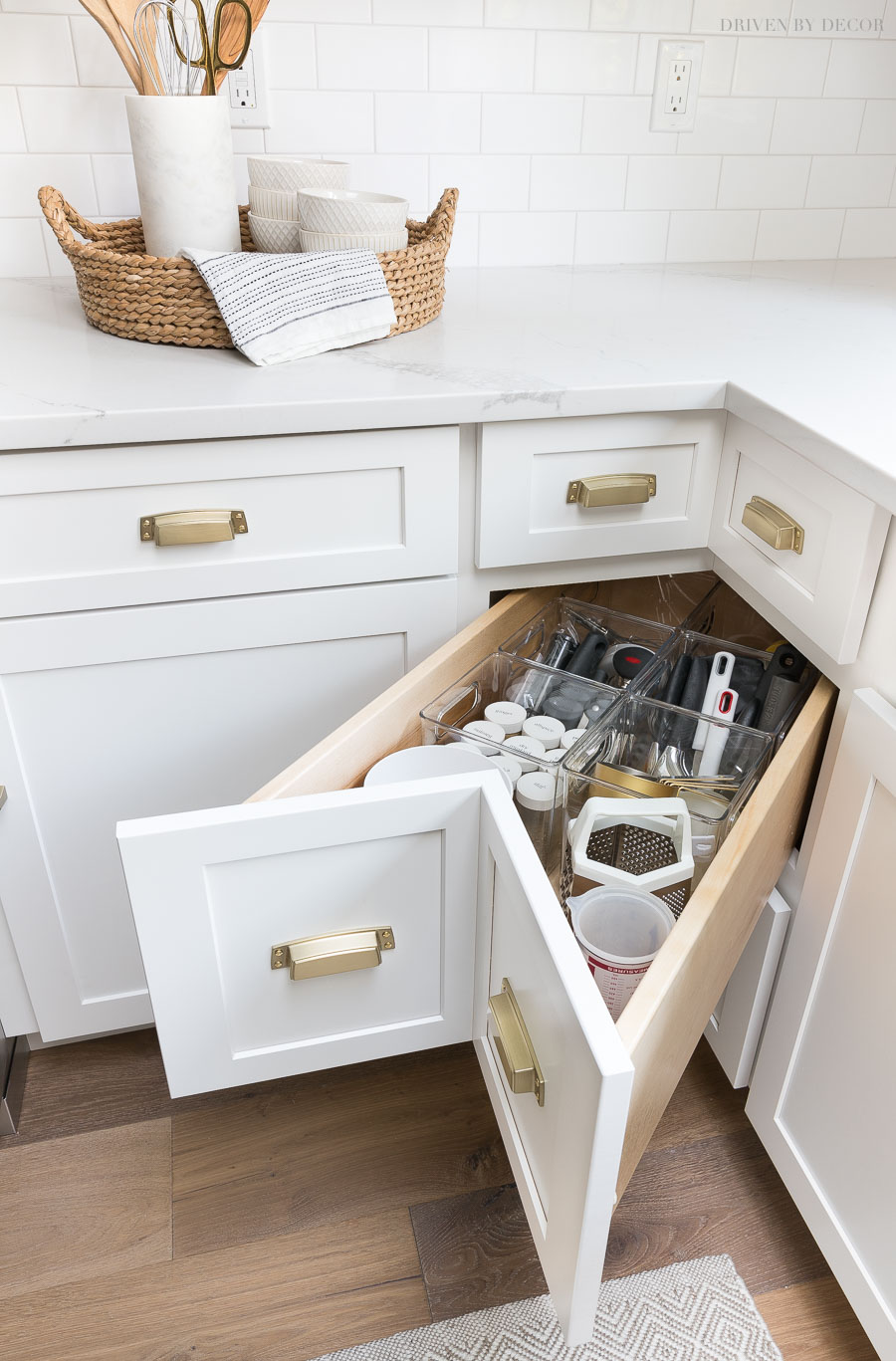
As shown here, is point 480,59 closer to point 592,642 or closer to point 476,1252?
point 592,642

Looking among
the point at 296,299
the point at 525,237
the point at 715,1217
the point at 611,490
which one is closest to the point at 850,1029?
the point at 715,1217

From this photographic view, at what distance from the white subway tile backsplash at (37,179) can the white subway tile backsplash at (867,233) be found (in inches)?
50.1

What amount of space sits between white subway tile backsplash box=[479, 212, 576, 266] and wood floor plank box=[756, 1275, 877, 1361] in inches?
59.0

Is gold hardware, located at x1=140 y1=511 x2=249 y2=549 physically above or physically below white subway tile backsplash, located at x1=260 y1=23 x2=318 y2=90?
below

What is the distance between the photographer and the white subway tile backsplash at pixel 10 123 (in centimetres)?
135

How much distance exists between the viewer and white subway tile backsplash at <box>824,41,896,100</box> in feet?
5.27

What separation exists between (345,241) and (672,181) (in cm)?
74

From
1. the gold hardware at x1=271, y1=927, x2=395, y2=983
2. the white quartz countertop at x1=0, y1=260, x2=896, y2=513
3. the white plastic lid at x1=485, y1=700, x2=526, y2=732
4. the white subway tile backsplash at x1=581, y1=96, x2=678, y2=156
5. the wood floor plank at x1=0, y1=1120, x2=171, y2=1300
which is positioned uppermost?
the white subway tile backsplash at x1=581, y1=96, x2=678, y2=156

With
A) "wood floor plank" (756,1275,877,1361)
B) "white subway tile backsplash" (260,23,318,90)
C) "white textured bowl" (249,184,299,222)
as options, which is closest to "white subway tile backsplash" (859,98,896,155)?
"white subway tile backsplash" (260,23,318,90)

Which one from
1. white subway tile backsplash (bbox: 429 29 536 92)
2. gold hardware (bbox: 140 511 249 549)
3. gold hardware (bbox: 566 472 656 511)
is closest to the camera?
gold hardware (bbox: 140 511 249 549)

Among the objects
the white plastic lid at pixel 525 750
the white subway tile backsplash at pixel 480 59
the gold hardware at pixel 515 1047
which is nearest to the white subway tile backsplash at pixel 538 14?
the white subway tile backsplash at pixel 480 59

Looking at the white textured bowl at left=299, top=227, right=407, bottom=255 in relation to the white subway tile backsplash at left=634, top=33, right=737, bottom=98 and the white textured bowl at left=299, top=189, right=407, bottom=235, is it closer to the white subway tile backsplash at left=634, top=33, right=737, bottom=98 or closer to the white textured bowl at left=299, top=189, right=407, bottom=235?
the white textured bowl at left=299, top=189, right=407, bottom=235

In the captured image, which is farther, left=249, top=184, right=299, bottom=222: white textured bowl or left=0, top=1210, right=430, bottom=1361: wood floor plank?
left=249, top=184, right=299, bottom=222: white textured bowl

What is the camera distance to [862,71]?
1623mm
